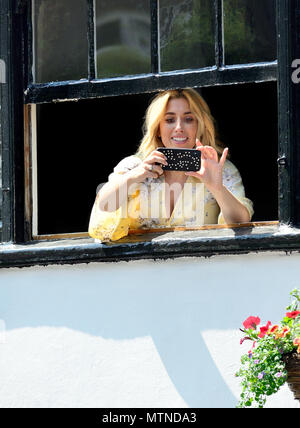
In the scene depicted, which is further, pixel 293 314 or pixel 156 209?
pixel 156 209

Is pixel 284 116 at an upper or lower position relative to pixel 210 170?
upper

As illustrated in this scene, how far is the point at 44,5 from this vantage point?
6.71 metres

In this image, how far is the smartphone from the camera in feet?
20.0

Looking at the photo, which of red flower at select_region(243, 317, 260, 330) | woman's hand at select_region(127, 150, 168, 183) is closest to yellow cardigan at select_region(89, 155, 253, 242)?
woman's hand at select_region(127, 150, 168, 183)

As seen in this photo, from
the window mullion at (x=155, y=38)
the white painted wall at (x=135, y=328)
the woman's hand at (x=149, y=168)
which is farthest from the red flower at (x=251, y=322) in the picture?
the window mullion at (x=155, y=38)

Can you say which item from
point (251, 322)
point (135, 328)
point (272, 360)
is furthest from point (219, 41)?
point (272, 360)

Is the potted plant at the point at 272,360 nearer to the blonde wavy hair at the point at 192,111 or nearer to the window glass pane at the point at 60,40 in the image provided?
the blonde wavy hair at the point at 192,111

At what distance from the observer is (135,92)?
21.2ft

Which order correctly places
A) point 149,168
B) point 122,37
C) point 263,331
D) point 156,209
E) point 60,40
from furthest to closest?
1. point 60,40
2. point 122,37
3. point 156,209
4. point 149,168
5. point 263,331

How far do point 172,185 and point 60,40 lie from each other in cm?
87

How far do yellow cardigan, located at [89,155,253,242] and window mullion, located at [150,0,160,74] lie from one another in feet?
1.41

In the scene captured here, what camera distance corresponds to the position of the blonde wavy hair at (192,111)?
645cm

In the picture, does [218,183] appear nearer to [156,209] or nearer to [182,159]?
[182,159]
